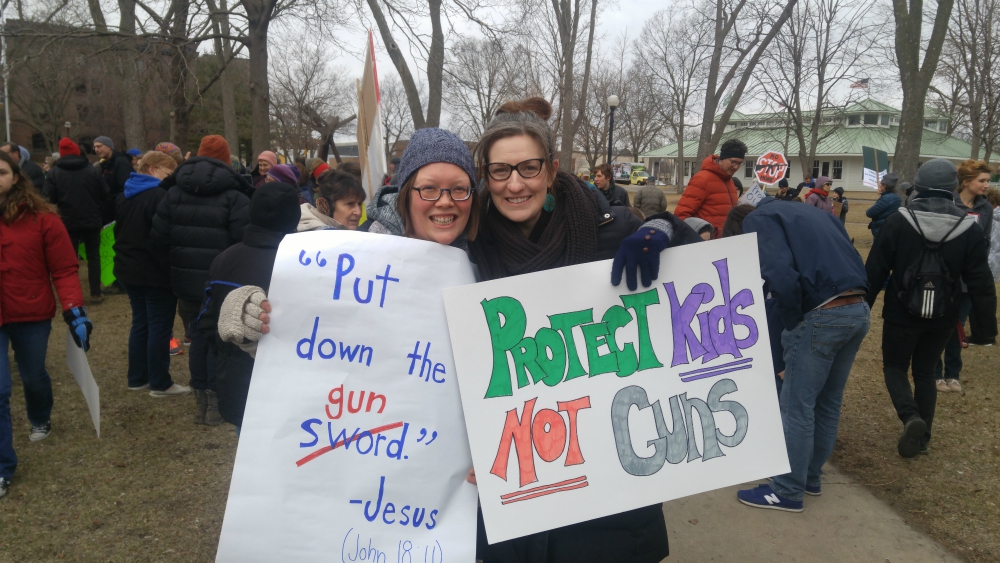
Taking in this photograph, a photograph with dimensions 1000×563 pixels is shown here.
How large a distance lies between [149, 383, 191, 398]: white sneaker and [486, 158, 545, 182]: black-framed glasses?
4.62 meters

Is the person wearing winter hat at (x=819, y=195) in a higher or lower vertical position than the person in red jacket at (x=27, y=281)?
higher

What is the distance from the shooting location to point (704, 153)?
1938cm

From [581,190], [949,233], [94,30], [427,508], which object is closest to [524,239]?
[581,190]

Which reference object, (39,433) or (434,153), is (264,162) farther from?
(434,153)

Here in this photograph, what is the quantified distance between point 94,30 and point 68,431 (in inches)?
304

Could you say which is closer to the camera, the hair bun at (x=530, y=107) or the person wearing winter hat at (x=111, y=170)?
the hair bun at (x=530, y=107)

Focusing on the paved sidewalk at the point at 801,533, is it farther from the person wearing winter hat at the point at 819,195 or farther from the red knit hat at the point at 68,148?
the red knit hat at the point at 68,148

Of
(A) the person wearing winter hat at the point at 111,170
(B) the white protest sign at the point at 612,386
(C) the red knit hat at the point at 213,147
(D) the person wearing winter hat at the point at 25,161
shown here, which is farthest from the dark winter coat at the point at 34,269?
(D) the person wearing winter hat at the point at 25,161

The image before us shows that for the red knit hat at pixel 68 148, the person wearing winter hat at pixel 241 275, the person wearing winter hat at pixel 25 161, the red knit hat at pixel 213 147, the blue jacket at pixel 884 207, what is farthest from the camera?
the blue jacket at pixel 884 207

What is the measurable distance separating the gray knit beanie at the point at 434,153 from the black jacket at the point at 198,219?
10.1 feet

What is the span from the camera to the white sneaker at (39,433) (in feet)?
14.3

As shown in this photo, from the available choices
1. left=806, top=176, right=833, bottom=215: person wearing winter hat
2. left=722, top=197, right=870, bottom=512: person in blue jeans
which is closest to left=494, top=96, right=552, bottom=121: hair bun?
left=722, top=197, right=870, bottom=512: person in blue jeans

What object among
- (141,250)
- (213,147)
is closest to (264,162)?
(213,147)

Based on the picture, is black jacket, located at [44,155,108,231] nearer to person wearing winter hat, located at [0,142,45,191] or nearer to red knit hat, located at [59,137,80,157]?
red knit hat, located at [59,137,80,157]
